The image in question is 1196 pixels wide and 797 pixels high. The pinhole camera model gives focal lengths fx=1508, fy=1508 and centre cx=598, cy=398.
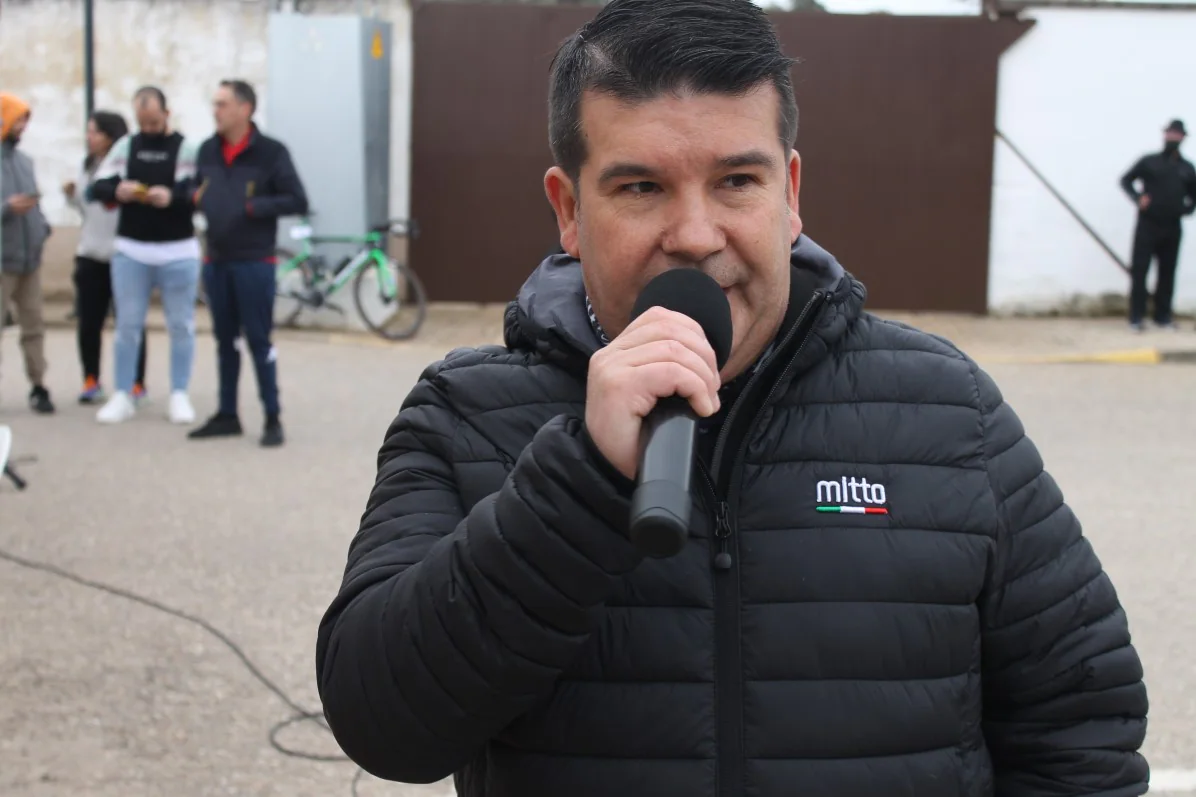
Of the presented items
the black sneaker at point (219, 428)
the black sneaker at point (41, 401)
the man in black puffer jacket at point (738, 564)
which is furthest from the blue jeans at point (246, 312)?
the man in black puffer jacket at point (738, 564)

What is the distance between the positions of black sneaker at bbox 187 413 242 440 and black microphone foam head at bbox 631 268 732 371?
808 centimetres

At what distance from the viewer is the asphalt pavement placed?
4523 millimetres

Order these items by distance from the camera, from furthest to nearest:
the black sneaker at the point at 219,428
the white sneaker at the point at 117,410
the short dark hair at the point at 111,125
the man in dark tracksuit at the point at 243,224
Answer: the short dark hair at the point at 111,125 → the white sneaker at the point at 117,410 → the black sneaker at the point at 219,428 → the man in dark tracksuit at the point at 243,224

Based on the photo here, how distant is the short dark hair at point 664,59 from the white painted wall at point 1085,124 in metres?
14.8

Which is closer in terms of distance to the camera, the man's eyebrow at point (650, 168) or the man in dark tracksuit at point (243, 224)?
the man's eyebrow at point (650, 168)

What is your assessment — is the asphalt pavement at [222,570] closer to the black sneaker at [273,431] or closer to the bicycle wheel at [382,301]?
the black sneaker at [273,431]

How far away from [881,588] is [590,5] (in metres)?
14.8

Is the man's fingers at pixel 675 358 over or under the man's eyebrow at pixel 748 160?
under

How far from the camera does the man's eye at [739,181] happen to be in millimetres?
1767

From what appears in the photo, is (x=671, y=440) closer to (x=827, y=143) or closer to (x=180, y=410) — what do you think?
(x=180, y=410)

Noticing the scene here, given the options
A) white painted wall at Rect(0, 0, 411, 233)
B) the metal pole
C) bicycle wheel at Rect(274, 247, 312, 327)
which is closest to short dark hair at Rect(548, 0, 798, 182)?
bicycle wheel at Rect(274, 247, 312, 327)

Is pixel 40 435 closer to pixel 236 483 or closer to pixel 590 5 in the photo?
pixel 236 483

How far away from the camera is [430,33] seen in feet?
51.5


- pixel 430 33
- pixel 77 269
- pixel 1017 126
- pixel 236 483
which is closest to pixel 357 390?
pixel 77 269
